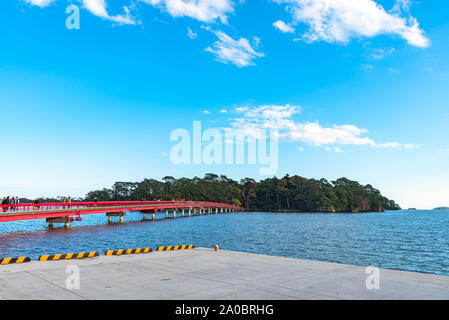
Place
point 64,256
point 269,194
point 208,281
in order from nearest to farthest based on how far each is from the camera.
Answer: point 208,281
point 64,256
point 269,194

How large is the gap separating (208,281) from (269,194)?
183646 millimetres

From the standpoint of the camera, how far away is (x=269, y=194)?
19288cm

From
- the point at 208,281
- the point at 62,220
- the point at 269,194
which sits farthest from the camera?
the point at 269,194

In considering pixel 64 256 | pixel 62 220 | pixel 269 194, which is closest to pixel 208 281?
pixel 64 256

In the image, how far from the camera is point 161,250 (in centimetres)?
2045

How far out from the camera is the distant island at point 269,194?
161250 mm

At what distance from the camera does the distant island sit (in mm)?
161250

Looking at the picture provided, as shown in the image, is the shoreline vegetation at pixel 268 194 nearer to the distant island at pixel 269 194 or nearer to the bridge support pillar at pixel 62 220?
the distant island at pixel 269 194

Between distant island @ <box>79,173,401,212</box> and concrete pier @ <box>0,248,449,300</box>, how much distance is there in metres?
139

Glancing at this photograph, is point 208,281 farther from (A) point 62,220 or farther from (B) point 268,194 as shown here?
(B) point 268,194

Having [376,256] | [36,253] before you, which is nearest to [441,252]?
[376,256]

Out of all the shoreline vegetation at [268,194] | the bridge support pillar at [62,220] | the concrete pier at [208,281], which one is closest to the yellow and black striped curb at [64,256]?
the concrete pier at [208,281]
